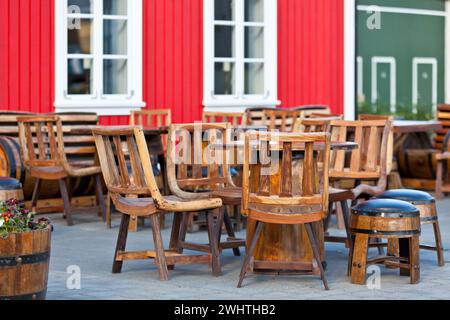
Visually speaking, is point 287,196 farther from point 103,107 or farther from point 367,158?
point 103,107

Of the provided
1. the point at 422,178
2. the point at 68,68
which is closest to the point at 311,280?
the point at 68,68

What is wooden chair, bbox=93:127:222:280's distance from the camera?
790 cm

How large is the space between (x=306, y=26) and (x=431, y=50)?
409 inches

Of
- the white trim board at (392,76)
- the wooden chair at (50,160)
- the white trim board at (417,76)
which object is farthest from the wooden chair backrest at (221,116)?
the white trim board at (417,76)

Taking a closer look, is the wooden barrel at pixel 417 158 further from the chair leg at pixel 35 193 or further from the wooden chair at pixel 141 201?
the wooden chair at pixel 141 201

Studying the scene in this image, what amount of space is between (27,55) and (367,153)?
175 inches

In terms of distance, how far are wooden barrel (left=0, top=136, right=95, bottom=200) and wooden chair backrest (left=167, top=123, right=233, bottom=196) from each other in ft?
8.36

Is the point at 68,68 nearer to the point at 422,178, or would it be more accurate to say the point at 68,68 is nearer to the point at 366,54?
the point at 422,178

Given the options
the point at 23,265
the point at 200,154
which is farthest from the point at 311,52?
the point at 23,265

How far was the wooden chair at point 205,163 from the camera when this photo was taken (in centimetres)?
836

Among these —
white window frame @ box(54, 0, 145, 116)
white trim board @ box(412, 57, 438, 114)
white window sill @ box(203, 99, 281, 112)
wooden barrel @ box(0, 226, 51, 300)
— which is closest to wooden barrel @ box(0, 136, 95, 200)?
white window frame @ box(54, 0, 145, 116)

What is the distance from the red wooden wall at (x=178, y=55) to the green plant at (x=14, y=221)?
5.90 m
